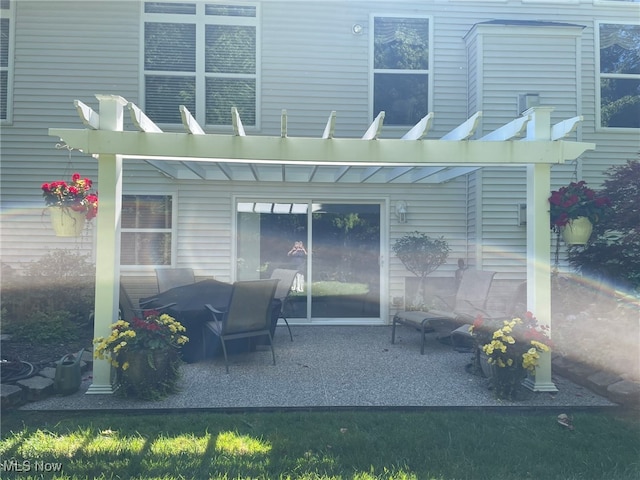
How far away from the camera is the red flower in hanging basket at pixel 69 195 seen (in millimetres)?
4211

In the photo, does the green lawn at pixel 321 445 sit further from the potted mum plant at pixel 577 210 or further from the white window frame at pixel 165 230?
the white window frame at pixel 165 230

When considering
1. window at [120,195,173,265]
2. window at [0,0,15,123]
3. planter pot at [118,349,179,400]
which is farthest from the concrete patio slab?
window at [0,0,15,123]

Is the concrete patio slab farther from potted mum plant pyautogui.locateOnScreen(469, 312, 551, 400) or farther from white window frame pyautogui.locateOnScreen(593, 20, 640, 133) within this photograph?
white window frame pyautogui.locateOnScreen(593, 20, 640, 133)

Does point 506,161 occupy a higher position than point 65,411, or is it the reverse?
point 506,161

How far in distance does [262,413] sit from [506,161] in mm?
3202

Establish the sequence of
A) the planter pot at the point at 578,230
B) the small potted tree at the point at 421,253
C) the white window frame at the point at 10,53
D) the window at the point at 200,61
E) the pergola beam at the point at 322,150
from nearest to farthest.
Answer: the pergola beam at the point at 322,150
the planter pot at the point at 578,230
the small potted tree at the point at 421,253
the white window frame at the point at 10,53
the window at the point at 200,61

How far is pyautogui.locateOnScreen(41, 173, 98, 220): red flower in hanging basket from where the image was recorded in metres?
4.21

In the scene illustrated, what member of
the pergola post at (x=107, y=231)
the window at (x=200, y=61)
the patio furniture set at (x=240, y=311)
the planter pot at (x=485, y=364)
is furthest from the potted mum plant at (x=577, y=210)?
the window at (x=200, y=61)

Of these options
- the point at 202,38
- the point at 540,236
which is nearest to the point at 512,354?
the point at 540,236

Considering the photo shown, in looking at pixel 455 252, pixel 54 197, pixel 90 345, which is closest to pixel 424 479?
pixel 54 197

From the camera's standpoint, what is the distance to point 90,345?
543cm

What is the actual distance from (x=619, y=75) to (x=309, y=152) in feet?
21.3

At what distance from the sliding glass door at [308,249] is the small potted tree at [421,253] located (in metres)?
0.75

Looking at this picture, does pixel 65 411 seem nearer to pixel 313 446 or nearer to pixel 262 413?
pixel 262 413
